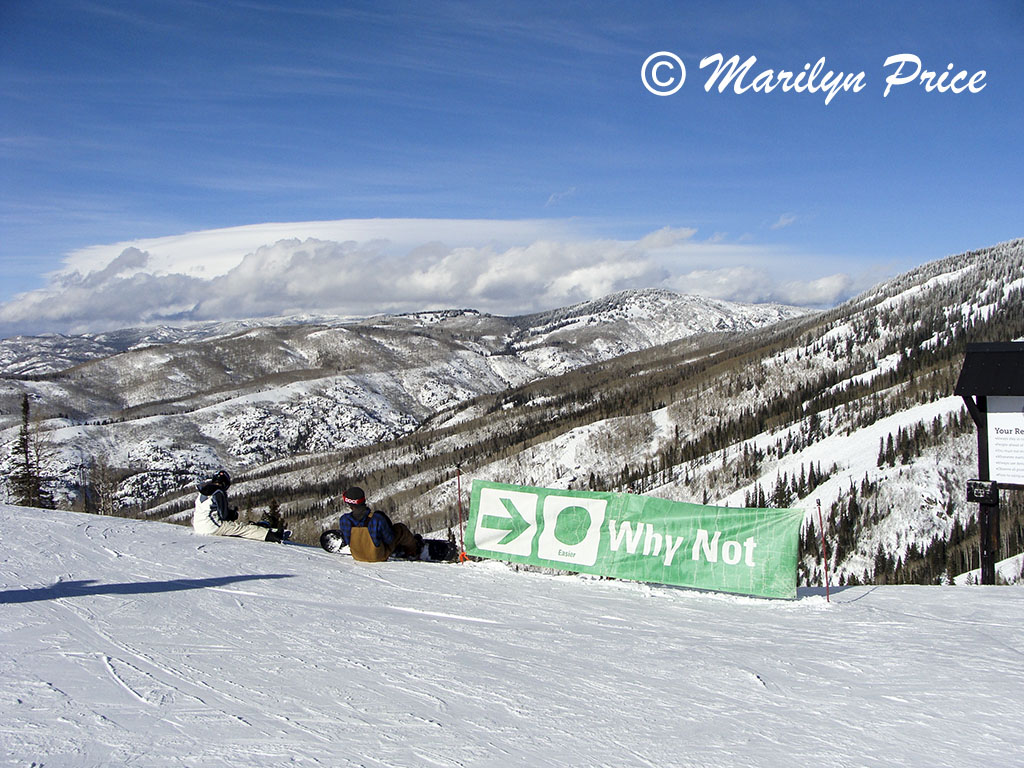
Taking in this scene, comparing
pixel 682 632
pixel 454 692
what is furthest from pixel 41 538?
pixel 682 632

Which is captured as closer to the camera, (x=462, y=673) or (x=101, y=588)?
(x=462, y=673)

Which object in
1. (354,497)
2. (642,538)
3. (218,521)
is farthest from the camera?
(218,521)

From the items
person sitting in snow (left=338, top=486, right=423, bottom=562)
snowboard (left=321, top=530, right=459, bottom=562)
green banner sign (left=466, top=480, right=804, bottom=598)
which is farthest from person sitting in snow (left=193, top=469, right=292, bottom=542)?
green banner sign (left=466, top=480, right=804, bottom=598)

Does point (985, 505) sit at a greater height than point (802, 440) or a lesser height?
lesser

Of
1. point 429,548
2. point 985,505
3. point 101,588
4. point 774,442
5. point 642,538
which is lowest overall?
point 101,588

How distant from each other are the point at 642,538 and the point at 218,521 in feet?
28.2

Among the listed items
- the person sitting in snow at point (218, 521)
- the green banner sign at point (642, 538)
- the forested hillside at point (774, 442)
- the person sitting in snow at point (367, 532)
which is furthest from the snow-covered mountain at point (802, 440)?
the person sitting in snow at point (218, 521)

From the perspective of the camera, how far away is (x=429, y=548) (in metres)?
14.8

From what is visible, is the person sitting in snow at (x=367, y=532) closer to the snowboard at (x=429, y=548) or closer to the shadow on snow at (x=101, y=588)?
the snowboard at (x=429, y=548)

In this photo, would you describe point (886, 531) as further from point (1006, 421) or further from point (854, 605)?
point (854, 605)

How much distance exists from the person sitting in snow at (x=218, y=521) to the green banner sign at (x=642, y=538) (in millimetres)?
4298

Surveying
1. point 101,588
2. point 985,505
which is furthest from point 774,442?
point 101,588

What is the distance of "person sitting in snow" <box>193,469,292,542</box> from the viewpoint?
14.9 meters

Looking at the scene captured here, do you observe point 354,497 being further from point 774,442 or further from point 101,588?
point 774,442
